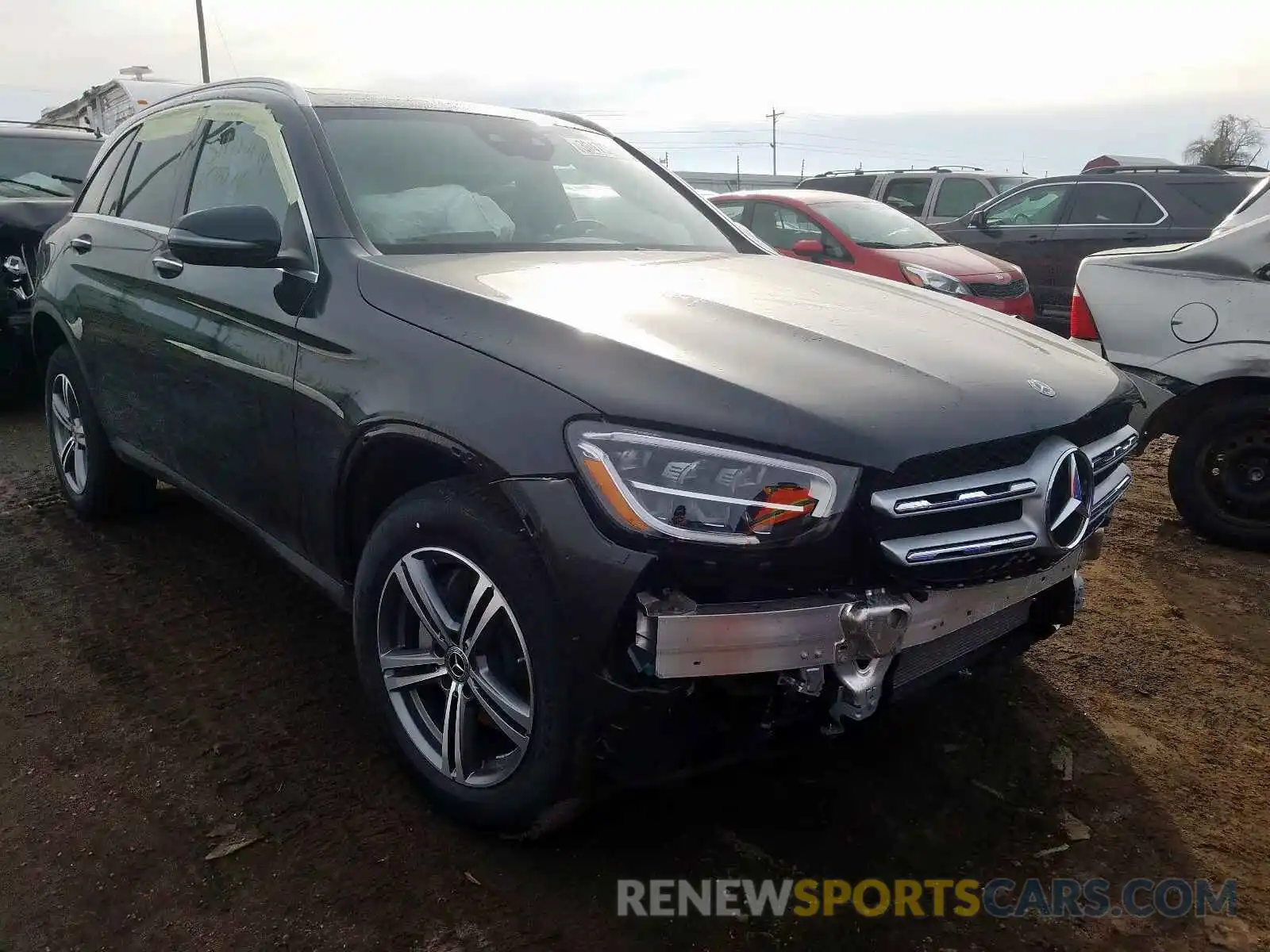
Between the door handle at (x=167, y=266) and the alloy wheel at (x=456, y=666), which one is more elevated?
the door handle at (x=167, y=266)

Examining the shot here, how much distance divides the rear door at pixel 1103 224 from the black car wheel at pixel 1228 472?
591cm

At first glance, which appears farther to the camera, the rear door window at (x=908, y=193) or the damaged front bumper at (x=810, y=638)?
the rear door window at (x=908, y=193)

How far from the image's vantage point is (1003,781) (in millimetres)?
2586

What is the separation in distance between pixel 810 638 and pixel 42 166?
788cm

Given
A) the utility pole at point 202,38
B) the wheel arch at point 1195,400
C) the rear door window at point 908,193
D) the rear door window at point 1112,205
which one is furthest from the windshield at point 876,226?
the utility pole at point 202,38

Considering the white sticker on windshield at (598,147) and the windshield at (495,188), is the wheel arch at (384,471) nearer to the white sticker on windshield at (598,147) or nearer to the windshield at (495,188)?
the windshield at (495,188)

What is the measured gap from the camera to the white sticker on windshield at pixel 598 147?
360 cm

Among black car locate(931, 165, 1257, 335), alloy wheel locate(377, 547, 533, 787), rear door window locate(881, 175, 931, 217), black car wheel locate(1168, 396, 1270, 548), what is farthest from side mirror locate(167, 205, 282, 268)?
rear door window locate(881, 175, 931, 217)

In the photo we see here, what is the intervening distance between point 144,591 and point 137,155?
1.74 m

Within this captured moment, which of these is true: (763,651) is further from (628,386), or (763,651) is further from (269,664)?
(269,664)

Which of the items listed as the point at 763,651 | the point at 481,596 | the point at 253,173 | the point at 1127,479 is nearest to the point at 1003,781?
the point at 1127,479

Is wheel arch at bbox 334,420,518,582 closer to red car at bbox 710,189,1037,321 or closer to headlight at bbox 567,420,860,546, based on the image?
headlight at bbox 567,420,860,546

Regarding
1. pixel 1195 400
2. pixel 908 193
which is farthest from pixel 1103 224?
pixel 1195 400

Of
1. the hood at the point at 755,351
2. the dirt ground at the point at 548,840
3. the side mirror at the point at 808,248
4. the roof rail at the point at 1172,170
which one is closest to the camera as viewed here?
the hood at the point at 755,351
